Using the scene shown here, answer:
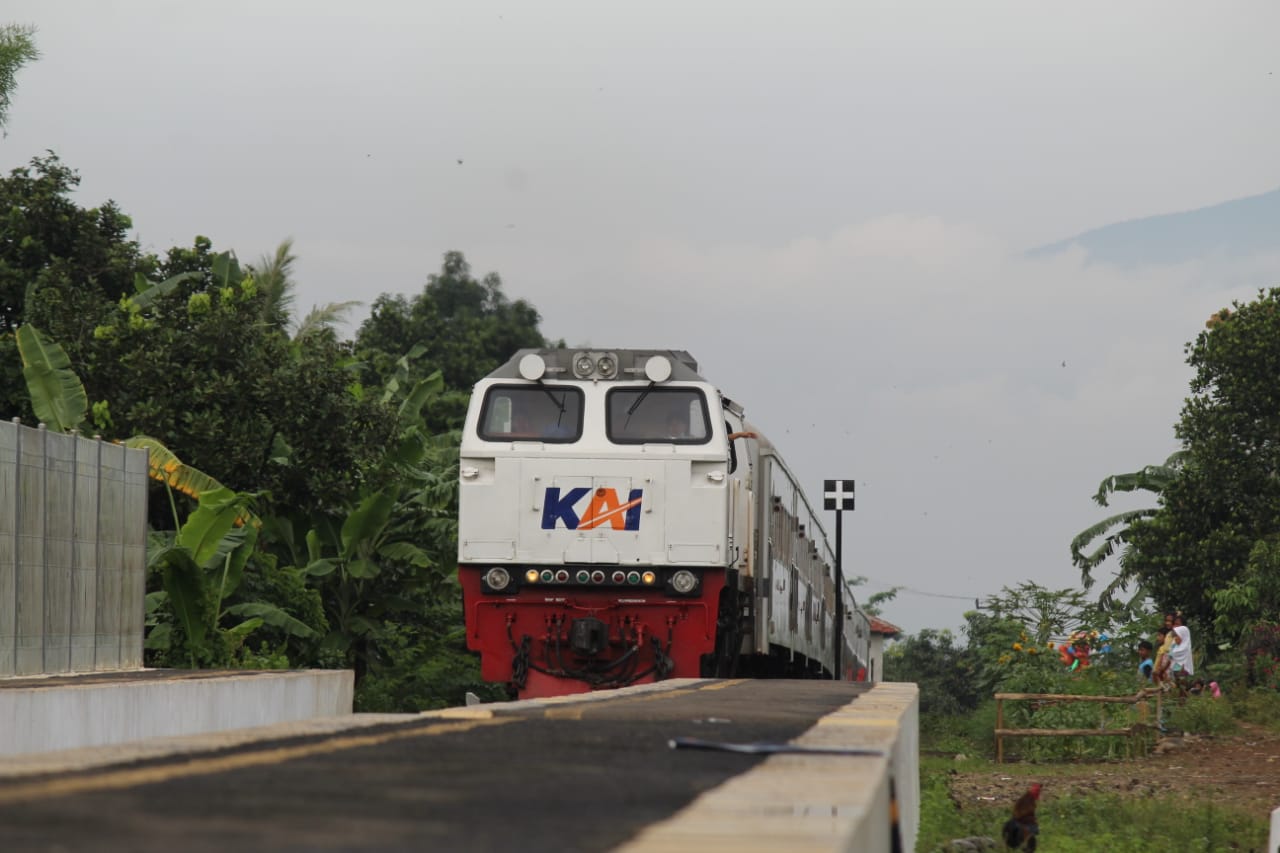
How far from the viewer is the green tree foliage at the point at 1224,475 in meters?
34.5

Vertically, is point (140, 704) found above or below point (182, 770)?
below

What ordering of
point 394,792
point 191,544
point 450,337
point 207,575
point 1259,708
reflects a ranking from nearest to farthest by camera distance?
1. point 394,792
2. point 191,544
3. point 207,575
4. point 1259,708
5. point 450,337

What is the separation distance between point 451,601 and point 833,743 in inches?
901

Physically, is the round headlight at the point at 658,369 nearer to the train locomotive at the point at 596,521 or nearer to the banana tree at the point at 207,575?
→ the train locomotive at the point at 596,521

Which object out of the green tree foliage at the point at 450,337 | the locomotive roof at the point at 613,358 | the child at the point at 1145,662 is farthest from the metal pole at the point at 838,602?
the green tree foliage at the point at 450,337

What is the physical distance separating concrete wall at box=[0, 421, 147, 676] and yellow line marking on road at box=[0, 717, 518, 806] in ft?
27.7

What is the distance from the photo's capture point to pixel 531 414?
15602 millimetres

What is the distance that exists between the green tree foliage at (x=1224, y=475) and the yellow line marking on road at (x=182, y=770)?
30.5 metres

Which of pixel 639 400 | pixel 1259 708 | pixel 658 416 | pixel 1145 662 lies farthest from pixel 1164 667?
pixel 639 400

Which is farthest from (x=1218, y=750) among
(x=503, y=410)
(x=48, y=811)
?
(x=48, y=811)

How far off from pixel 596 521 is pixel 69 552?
4.65 metres

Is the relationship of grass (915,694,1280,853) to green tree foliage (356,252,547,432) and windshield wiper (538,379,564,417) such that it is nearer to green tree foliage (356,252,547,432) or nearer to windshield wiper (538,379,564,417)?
windshield wiper (538,379,564,417)

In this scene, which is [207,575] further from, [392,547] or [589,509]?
[589,509]

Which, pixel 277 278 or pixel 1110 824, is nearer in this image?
pixel 1110 824
